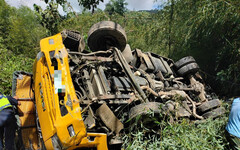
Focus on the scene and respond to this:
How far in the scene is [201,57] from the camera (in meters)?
6.70

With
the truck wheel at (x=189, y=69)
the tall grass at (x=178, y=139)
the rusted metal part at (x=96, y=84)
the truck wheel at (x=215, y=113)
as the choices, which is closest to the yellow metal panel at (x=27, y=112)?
the rusted metal part at (x=96, y=84)

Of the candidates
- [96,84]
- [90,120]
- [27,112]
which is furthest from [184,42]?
[27,112]

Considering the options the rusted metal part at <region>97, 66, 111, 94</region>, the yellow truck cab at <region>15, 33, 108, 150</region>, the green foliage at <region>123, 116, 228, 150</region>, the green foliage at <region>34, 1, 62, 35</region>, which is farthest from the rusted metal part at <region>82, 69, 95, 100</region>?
the green foliage at <region>34, 1, 62, 35</region>

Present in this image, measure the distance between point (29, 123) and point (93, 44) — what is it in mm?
2129

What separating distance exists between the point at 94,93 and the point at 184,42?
16.1 feet

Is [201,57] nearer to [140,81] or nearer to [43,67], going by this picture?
[140,81]

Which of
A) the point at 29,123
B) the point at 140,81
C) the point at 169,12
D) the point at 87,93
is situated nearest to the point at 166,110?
the point at 140,81

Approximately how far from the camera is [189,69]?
495 cm

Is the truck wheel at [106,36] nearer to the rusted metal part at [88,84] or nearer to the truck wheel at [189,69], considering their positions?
the rusted metal part at [88,84]

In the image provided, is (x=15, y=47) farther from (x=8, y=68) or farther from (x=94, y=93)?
(x=94, y=93)

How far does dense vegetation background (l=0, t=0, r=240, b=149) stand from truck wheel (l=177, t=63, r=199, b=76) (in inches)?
38.3

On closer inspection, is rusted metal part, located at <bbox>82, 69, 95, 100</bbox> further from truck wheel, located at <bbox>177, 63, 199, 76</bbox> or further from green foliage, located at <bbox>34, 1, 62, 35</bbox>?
green foliage, located at <bbox>34, 1, 62, 35</bbox>

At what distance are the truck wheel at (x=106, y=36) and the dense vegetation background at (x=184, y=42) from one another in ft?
6.80

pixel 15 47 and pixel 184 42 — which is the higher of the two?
pixel 15 47
